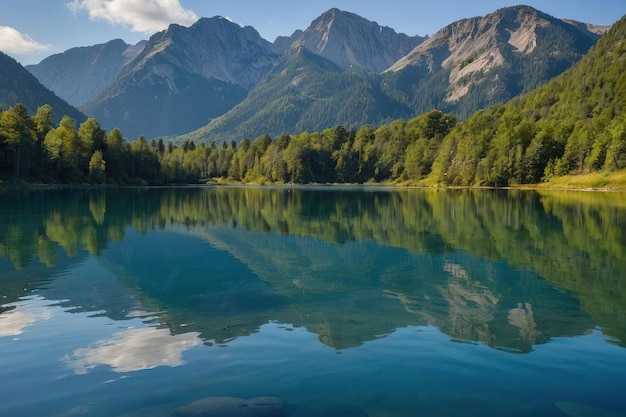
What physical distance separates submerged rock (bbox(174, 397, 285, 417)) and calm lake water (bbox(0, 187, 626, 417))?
0.05m

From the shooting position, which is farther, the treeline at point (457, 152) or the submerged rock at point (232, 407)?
the treeline at point (457, 152)

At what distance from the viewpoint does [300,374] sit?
13.4 meters

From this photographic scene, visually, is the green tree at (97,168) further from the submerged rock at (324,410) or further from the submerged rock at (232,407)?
the submerged rock at (324,410)

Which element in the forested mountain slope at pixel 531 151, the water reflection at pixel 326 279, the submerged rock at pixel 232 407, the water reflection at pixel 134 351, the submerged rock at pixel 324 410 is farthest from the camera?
the forested mountain slope at pixel 531 151

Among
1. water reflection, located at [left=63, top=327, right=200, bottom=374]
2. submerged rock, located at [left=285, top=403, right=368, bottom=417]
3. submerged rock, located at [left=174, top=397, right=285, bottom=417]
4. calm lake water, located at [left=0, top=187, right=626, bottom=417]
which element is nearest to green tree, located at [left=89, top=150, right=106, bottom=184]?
calm lake water, located at [left=0, top=187, right=626, bottom=417]

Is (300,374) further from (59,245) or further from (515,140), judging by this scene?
(515,140)

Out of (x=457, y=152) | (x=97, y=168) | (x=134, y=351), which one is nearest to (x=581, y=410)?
(x=134, y=351)

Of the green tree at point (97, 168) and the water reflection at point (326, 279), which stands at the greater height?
the green tree at point (97, 168)

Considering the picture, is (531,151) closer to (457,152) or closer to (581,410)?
(457,152)

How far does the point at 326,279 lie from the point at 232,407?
50.3 ft

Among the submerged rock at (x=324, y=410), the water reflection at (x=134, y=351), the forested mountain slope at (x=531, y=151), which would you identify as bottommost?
the water reflection at (x=134, y=351)

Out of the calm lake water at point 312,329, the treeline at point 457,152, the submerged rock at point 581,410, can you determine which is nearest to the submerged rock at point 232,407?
the calm lake water at point 312,329

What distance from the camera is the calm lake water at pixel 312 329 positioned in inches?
468

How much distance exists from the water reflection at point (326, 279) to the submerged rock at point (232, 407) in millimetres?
3328
